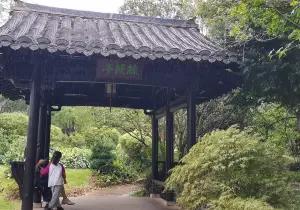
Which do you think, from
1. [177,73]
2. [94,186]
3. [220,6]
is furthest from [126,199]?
[94,186]

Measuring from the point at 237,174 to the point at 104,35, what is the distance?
11.7ft

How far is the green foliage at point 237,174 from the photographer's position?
568 centimetres

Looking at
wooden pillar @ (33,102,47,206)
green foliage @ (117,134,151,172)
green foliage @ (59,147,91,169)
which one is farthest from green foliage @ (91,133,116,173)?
wooden pillar @ (33,102,47,206)

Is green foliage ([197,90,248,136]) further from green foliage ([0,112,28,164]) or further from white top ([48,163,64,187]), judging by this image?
green foliage ([0,112,28,164])

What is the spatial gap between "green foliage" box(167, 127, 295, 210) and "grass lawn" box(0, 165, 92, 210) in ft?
20.8

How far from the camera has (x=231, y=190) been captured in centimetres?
566

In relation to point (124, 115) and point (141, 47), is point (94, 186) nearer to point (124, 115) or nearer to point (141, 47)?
point (124, 115)

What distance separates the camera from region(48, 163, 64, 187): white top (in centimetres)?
823

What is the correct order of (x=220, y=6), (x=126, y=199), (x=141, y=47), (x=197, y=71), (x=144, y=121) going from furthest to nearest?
(x=144, y=121) < (x=126, y=199) < (x=220, y=6) < (x=197, y=71) < (x=141, y=47)

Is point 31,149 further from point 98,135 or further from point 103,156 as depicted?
point 98,135

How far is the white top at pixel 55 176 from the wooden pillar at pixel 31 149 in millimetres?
1313

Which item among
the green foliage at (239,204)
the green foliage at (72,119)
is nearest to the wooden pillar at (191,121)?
the green foliage at (239,204)

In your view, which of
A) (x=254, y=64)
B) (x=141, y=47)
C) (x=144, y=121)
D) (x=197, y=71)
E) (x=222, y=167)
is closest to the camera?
(x=222, y=167)

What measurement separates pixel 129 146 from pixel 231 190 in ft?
39.6
